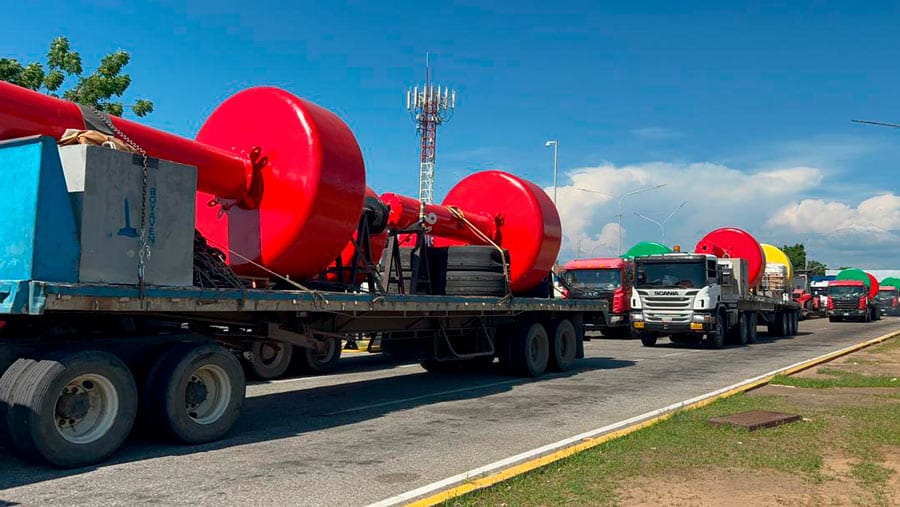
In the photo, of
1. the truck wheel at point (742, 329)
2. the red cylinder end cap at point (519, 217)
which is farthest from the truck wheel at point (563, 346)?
the truck wheel at point (742, 329)

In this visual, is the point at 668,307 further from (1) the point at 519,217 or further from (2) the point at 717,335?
(1) the point at 519,217

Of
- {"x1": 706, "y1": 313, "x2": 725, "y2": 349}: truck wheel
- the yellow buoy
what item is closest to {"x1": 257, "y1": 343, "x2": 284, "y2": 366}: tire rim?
{"x1": 706, "y1": 313, "x2": 725, "y2": 349}: truck wheel

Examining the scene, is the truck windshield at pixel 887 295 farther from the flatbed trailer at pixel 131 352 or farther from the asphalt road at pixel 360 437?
the flatbed trailer at pixel 131 352

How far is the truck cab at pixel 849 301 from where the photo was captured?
45.8 meters

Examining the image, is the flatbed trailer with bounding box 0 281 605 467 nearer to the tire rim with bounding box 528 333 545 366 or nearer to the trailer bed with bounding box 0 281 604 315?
the trailer bed with bounding box 0 281 604 315

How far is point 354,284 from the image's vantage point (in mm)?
10617

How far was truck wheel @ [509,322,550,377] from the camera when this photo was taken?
13797mm

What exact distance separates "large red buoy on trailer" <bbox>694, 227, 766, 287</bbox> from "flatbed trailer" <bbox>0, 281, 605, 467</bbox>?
810 inches

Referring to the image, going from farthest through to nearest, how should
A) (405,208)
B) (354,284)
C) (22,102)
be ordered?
(405,208) < (354,284) < (22,102)

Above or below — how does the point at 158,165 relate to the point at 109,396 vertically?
above

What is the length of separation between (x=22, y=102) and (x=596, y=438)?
636 cm

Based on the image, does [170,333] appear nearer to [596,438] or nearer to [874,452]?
[596,438]

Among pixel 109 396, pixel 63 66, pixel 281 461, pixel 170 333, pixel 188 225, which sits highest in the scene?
pixel 63 66

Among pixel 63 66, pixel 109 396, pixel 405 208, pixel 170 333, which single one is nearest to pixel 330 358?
pixel 405 208
